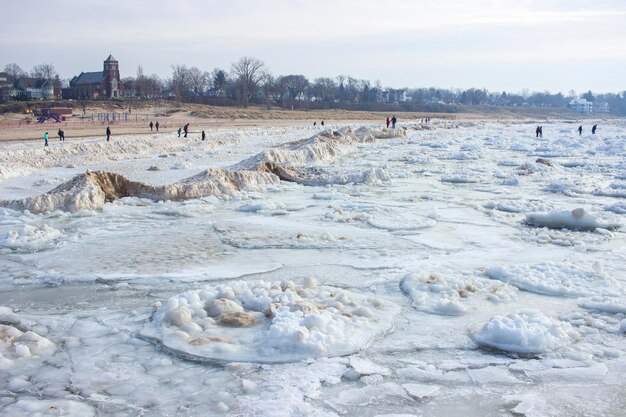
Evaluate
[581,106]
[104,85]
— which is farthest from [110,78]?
[581,106]

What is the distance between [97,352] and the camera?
559 centimetres

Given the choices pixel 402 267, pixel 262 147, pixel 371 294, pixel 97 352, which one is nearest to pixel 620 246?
pixel 402 267

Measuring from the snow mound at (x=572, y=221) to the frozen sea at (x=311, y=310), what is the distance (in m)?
0.03

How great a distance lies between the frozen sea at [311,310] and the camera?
4.82 meters

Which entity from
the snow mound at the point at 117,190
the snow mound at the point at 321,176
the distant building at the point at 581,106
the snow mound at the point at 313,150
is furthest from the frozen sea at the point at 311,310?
the distant building at the point at 581,106

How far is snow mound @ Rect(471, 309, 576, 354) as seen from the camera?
5.79m

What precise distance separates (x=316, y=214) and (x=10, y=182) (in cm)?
1164

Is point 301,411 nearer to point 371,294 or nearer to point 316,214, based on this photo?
point 371,294

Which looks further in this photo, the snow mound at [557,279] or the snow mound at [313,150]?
the snow mound at [313,150]

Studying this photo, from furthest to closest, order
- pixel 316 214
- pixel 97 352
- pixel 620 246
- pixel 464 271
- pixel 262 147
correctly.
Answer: pixel 262 147
pixel 316 214
pixel 620 246
pixel 464 271
pixel 97 352

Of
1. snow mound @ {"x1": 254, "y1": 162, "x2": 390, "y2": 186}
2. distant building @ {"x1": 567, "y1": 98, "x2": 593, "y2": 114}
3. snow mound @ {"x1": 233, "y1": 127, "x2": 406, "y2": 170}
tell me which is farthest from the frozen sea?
distant building @ {"x1": 567, "y1": 98, "x2": 593, "y2": 114}

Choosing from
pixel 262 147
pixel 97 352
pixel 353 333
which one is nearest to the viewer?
pixel 97 352

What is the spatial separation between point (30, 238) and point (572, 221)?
10511mm

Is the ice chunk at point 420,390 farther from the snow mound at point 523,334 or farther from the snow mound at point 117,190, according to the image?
the snow mound at point 117,190
